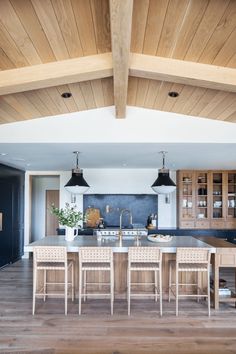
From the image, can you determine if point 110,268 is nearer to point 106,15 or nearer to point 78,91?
point 78,91

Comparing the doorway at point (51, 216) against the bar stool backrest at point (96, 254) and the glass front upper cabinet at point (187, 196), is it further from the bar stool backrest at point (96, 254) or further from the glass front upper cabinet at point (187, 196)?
the bar stool backrest at point (96, 254)

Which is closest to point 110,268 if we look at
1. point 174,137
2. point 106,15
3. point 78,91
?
point 174,137

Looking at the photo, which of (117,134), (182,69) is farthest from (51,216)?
(182,69)

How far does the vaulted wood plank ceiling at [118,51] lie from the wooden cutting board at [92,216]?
4834mm

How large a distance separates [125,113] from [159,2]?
6.93 ft

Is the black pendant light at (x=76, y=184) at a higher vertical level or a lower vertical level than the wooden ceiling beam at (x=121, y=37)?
lower

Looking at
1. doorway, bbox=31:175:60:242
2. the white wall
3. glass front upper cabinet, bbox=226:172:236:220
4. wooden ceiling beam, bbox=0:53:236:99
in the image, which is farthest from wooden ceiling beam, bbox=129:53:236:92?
doorway, bbox=31:175:60:242

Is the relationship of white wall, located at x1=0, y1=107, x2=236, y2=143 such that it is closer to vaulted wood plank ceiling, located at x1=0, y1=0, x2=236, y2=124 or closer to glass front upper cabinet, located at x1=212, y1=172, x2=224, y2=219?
vaulted wood plank ceiling, located at x1=0, y1=0, x2=236, y2=124

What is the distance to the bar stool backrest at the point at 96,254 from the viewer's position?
4266 mm

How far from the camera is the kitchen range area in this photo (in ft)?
7.36

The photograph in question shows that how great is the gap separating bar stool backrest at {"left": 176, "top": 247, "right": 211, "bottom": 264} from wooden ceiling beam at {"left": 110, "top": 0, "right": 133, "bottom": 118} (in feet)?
7.67

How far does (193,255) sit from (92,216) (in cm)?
444

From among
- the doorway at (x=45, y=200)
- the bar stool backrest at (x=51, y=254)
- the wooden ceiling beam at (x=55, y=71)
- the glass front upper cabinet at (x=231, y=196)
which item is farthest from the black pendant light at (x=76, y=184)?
the doorway at (x=45, y=200)

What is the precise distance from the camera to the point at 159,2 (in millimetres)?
2033
